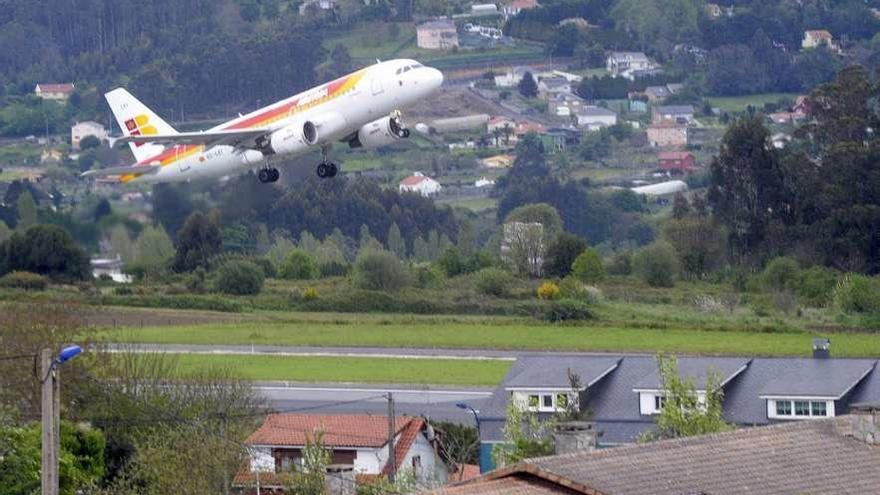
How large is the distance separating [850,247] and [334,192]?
49.5m

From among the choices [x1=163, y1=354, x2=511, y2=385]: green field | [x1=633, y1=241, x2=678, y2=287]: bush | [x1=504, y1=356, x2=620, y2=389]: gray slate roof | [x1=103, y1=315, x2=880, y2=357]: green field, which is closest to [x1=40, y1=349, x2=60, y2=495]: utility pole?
[x1=504, y1=356, x2=620, y2=389]: gray slate roof

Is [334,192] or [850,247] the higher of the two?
[334,192]

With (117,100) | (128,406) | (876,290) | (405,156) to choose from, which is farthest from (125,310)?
(405,156)

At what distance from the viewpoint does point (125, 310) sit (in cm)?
8250

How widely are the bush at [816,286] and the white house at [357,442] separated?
129ft

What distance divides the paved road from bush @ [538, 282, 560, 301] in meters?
25.5

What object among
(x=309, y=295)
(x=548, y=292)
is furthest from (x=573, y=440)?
(x=548, y=292)

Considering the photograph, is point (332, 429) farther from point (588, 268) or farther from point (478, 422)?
point (588, 268)

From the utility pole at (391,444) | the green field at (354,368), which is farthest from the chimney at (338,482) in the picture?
the green field at (354,368)

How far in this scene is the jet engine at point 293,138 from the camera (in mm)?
64312

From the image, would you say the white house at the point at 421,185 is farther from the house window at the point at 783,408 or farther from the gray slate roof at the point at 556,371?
the house window at the point at 783,408

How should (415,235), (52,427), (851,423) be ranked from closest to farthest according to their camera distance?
(52,427) < (851,423) < (415,235)

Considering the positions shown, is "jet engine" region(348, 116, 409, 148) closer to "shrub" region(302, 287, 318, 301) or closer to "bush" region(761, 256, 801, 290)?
"shrub" region(302, 287, 318, 301)

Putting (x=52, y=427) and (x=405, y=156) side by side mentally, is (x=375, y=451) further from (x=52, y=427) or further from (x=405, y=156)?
(x=405, y=156)
